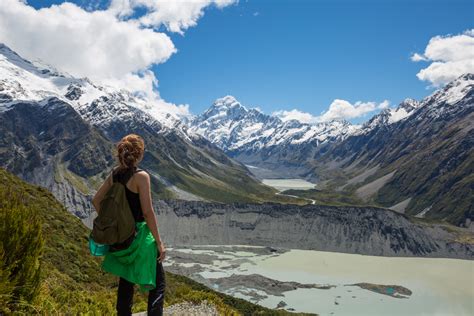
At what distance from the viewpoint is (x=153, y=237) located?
24.1ft

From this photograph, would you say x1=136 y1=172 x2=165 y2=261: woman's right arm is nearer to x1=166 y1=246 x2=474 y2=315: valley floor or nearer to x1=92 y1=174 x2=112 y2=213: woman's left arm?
x1=92 y1=174 x2=112 y2=213: woman's left arm

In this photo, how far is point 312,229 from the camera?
140875 millimetres

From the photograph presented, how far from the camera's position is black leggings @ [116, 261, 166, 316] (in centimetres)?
752

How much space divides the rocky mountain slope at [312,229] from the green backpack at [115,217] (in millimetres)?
129101

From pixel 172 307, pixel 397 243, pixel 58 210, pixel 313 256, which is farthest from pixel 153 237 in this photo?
pixel 397 243

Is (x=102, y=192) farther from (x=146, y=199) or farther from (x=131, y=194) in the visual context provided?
(x=146, y=199)

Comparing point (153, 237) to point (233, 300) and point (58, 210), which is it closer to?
point (58, 210)

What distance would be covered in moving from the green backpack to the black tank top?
0.22 ft

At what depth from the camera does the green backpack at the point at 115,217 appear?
6969mm

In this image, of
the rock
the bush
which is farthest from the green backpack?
the rock

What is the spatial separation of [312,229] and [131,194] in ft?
453

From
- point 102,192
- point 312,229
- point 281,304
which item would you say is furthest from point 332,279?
point 102,192

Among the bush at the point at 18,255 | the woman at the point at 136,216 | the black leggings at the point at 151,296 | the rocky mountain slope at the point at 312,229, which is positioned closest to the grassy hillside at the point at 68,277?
the bush at the point at 18,255

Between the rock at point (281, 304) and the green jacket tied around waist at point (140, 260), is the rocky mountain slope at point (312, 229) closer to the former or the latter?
the rock at point (281, 304)
